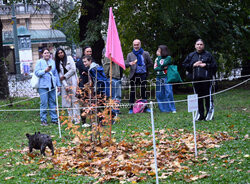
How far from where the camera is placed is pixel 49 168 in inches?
253

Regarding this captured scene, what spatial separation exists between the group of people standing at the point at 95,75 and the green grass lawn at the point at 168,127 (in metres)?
0.63

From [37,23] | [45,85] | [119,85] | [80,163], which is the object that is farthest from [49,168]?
[37,23]

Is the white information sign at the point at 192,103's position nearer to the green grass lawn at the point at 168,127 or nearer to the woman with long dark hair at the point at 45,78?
the green grass lawn at the point at 168,127

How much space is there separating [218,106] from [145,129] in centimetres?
488

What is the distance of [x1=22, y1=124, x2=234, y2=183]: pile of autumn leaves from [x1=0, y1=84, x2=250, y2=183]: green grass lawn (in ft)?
0.62

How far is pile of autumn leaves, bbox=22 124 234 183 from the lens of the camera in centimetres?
590

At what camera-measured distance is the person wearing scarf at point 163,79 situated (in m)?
12.1

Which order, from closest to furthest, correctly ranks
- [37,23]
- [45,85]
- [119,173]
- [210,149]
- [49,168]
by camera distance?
[119,173] → [49,168] → [210,149] → [45,85] → [37,23]

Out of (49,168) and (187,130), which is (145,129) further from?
(49,168)

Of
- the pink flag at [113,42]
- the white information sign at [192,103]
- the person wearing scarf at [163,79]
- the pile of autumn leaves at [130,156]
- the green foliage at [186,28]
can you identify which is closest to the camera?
the pile of autumn leaves at [130,156]

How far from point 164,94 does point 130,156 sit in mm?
6062

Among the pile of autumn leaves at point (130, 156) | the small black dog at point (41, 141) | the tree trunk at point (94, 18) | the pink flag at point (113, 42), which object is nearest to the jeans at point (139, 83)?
the tree trunk at point (94, 18)

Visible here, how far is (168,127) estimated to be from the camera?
9.75m

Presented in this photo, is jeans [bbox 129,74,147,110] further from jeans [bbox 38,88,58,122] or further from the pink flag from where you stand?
the pink flag
